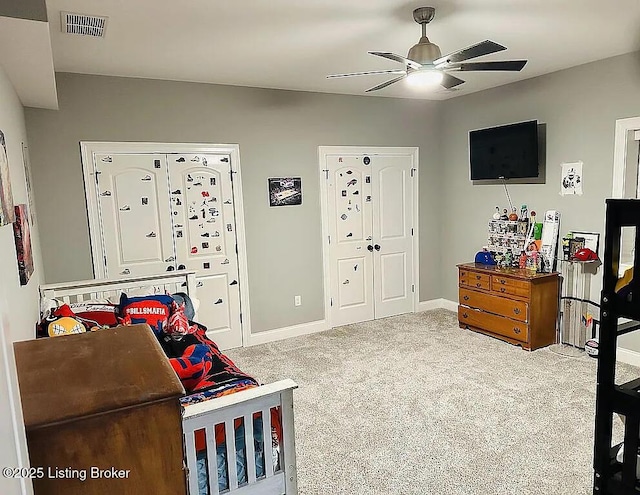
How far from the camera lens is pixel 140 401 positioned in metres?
1.14

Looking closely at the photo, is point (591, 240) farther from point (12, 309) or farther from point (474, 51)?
point (12, 309)

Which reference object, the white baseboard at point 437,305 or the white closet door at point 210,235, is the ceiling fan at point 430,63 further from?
the white baseboard at point 437,305

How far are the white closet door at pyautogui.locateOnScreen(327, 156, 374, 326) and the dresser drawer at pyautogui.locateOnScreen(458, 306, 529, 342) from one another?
114 cm

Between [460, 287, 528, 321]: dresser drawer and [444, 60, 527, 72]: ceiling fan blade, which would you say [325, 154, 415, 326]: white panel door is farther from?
[444, 60, 527, 72]: ceiling fan blade

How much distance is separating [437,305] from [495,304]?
1.43m

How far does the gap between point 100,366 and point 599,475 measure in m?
1.70

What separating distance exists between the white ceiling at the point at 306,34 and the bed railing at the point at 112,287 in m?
1.71

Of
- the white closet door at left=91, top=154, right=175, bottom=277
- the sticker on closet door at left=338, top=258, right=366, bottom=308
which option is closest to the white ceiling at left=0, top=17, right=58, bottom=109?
the white closet door at left=91, top=154, right=175, bottom=277

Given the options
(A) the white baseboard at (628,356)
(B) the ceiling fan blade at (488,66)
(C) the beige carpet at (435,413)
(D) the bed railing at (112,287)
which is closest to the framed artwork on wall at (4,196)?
(D) the bed railing at (112,287)

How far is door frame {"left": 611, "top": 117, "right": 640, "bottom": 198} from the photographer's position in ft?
12.7

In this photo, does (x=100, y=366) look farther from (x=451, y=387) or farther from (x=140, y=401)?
(x=451, y=387)

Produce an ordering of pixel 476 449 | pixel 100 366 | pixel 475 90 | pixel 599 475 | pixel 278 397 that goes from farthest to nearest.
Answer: pixel 475 90 < pixel 476 449 < pixel 278 397 < pixel 599 475 < pixel 100 366

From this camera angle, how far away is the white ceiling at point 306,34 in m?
2.61

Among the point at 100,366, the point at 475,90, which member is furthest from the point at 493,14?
the point at 100,366
